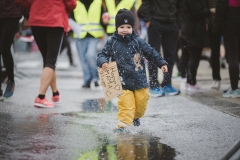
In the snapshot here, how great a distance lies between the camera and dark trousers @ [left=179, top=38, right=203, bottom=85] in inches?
419

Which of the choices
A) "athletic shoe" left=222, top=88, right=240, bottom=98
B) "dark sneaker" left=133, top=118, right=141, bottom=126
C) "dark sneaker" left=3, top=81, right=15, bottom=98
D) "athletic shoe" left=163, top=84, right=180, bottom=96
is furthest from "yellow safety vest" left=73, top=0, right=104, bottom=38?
"dark sneaker" left=133, top=118, right=141, bottom=126

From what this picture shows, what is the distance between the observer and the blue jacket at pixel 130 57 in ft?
22.0

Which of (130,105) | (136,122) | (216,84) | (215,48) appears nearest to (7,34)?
(136,122)

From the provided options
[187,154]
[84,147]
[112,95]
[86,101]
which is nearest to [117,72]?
[112,95]

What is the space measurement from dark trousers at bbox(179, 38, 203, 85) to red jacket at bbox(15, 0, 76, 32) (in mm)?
2851

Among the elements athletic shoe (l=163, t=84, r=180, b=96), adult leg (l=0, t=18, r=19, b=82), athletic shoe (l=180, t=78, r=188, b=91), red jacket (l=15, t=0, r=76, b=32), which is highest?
red jacket (l=15, t=0, r=76, b=32)

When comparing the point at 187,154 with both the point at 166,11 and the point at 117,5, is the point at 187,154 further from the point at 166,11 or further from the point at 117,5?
the point at 117,5

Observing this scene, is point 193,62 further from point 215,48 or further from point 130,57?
point 130,57

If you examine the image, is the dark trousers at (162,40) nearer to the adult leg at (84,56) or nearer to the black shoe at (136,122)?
the adult leg at (84,56)

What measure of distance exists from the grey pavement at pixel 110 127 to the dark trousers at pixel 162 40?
0.39 meters

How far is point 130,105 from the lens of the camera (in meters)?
6.62

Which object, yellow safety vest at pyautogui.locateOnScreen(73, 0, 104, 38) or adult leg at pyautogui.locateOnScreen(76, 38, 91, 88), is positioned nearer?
yellow safety vest at pyautogui.locateOnScreen(73, 0, 104, 38)

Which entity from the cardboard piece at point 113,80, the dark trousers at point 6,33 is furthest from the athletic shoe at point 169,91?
the cardboard piece at point 113,80

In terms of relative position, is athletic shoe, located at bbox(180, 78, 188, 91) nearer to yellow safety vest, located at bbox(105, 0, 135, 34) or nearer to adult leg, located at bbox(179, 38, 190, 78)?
adult leg, located at bbox(179, 38, 190, 78)
